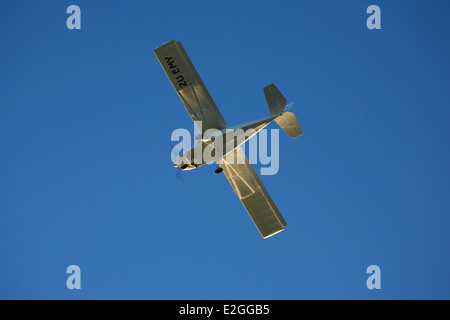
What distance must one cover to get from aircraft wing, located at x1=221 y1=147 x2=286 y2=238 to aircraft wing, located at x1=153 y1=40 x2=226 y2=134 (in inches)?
96.2

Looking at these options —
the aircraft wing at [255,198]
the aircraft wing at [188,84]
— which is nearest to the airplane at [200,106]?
the aircraft wing at [188,84]

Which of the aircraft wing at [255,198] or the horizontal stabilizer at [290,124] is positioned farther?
the aircraft wing at [255,198]

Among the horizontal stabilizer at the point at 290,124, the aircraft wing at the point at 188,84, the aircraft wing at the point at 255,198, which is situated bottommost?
the aircraft wing at the point at 255,198

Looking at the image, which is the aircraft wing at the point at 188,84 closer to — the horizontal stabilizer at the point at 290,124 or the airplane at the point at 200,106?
the airplane at the point at 200,106

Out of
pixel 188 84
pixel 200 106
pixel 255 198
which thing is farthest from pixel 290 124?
pixel 188 84

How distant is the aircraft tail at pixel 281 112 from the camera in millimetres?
17938

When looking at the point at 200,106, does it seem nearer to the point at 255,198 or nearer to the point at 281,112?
the point at 281,112

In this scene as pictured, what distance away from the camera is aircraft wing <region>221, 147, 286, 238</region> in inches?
781

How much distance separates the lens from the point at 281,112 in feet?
58.6

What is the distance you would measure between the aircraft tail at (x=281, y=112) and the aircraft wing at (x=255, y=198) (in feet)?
8.08

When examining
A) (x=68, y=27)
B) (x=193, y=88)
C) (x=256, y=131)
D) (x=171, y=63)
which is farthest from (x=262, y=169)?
(x=68, y=27)

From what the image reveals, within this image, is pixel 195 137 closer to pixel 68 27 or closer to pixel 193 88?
pixel 193 88
